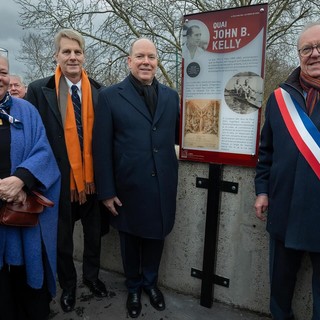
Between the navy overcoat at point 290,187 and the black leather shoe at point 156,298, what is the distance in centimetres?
112

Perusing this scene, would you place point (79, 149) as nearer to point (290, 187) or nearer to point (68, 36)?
point (68, 36)

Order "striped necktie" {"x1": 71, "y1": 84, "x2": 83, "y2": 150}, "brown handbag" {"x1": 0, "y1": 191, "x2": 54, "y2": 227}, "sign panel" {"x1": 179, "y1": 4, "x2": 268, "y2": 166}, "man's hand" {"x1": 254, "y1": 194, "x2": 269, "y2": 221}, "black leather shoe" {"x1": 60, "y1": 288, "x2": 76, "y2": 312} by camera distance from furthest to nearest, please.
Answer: "black leather shoe" {"x1": 60, "y1": 288, "x2": 76, "y2": 312}, "striped necktie" {"x1": 71, "y1": 84, "x2": 83, "y2": 150}, "sign panel" {"x1": 179, "y1": 4, "x2": 268, "y2": 166}, "man's hand" {"x1": 254, "y1": 194, "x2": 269, "y2": 221}, "brown handbag" {"x1": 0, "y1": 191, "x2": 54, "y2": 227}

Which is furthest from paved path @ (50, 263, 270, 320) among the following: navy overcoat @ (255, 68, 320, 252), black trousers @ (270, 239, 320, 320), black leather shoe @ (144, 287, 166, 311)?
navy overcoat @ (255, 68, 320, 252)

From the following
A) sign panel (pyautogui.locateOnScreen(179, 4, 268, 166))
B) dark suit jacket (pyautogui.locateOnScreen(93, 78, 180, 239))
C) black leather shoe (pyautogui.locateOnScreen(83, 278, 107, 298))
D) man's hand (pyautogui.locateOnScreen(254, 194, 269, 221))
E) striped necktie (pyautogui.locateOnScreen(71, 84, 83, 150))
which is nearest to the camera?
man's hand (pyautogui.locateOnScreen(254, 194, 269, 221))

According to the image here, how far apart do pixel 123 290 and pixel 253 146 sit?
5.39 ft

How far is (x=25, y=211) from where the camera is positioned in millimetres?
1879

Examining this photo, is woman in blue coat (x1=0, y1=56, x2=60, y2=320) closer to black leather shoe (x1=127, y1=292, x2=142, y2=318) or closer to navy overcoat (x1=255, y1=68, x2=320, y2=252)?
black leather shoe (x1=127, y1=292, x2=142, y2=318)

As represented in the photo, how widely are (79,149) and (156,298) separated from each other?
4.29ft

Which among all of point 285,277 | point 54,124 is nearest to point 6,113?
point 54,124

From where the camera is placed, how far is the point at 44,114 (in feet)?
7.46

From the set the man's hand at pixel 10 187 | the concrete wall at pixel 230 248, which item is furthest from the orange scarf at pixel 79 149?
the concrete wall at pixel 230 248

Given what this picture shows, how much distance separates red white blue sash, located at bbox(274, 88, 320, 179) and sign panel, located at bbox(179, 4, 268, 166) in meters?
0.34

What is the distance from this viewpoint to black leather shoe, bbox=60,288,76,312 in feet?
8.11

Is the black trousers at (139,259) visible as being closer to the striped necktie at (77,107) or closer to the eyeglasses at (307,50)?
the striped necktie at (77,107)
